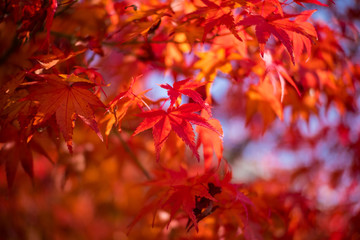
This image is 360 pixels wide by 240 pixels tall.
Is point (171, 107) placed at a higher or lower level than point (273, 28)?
lower

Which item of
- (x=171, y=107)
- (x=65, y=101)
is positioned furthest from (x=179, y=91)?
(x=65, y=101)

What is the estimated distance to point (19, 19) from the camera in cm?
90

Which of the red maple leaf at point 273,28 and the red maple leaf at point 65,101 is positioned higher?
the red maple leaf at point 273,28

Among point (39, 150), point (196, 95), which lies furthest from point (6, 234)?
point (196, 95)

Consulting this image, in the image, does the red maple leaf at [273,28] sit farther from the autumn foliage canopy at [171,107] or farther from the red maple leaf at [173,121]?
the red maple leaf at [173,121]

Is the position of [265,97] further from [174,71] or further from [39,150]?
[39,150]

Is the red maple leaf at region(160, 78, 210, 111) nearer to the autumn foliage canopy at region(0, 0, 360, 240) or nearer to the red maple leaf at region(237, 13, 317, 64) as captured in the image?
the autumn foliage canopy at region(0, 0, 360, 240)

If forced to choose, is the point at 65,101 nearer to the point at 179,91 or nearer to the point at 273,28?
the point at 179,91

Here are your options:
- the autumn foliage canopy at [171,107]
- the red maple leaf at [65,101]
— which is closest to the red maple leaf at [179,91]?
the autumn foliage canopy at [171,107]

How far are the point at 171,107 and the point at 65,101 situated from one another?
0.24m

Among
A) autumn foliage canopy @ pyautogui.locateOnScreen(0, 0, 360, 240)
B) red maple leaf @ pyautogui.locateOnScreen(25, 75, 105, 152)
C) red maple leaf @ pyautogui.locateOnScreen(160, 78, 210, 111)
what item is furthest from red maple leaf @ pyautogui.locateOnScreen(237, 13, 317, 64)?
red maple leaf @ pyautogui.locateOnScreen(25, 75, 105, 152)

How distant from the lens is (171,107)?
72 centimetres

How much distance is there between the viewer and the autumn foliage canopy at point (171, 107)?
2.39 feet

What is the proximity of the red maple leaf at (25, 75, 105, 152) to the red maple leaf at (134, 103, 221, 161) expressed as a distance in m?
0.11
